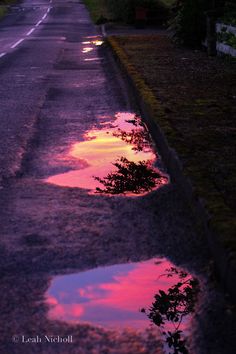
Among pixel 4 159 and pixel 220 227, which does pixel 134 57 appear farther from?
pixel 220 227

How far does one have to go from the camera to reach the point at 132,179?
637cm

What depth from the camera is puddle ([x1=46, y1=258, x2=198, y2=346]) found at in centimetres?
364

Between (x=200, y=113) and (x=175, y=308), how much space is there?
526 cm

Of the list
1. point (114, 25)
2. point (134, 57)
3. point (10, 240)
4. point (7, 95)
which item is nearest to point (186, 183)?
point (10, 240)

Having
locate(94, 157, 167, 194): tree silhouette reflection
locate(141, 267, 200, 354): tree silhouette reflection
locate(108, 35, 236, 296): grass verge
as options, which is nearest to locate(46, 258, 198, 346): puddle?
locate(141, 267, 200, 354): tree silhouette reflection

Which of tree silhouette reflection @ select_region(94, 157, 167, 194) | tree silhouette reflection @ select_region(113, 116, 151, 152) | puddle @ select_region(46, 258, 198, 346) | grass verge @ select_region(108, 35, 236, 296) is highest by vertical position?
grass verge @ select_region(108, 35, 236, 296)

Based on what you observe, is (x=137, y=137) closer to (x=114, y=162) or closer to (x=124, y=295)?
(x=114, y=162)

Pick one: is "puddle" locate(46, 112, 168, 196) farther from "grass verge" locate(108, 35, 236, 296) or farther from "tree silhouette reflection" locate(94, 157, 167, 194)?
"grass verge" locate(108, 35, 236, 296)

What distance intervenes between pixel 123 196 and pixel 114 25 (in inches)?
1038

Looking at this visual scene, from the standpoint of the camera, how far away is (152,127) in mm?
8430

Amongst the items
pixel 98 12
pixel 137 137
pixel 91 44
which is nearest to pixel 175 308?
pixel 137 137

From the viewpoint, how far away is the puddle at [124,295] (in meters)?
3.64

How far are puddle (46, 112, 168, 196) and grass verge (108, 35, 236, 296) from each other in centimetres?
36

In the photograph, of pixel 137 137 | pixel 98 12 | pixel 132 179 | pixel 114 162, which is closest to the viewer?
pixel 132 179
